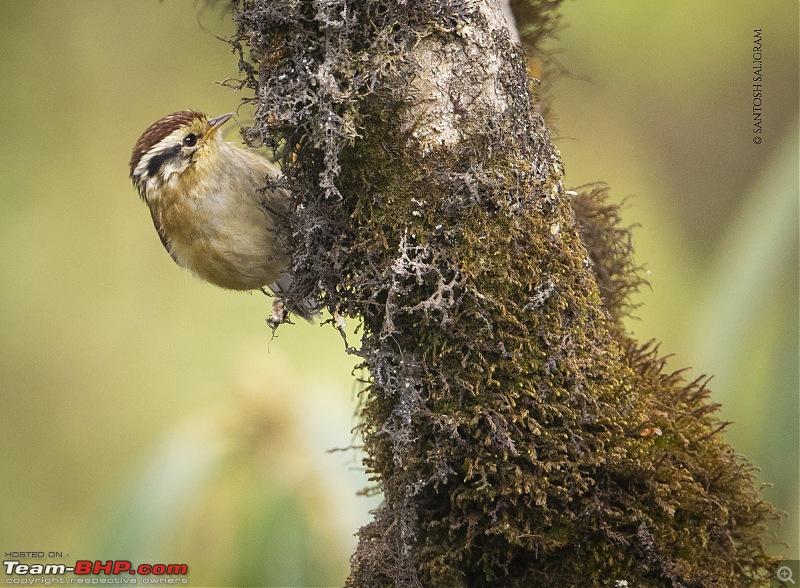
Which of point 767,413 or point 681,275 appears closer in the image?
point 767,413

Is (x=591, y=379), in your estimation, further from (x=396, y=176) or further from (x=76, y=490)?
(x=76, y=490)

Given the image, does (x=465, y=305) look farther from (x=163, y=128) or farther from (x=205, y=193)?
(x=163, y=128)

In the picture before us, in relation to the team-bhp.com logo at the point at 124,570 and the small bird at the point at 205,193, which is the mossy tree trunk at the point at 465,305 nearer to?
the small bird at the point at 205,193

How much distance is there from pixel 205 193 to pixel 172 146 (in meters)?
0.22

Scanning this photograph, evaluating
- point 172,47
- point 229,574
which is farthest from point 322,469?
point 172,47

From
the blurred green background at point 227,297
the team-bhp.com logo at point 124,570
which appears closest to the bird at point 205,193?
the blurred green background at point 227,297

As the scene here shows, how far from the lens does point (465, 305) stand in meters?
1.96

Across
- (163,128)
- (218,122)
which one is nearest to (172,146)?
(163,128)

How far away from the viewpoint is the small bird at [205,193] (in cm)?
288

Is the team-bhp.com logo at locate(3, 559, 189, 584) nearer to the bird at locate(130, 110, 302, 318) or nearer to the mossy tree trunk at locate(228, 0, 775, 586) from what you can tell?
the bird at locate(130, 110, 302, 318)

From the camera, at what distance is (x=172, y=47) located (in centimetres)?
476

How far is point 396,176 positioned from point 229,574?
2.33 meters

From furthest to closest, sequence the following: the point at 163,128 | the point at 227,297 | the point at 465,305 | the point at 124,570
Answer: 1. the point at 227,297
2. the point at 124,570
3. the point at 163,128
4. the point at 465,305

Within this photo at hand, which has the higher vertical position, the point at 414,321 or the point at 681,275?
the point at 681,275
